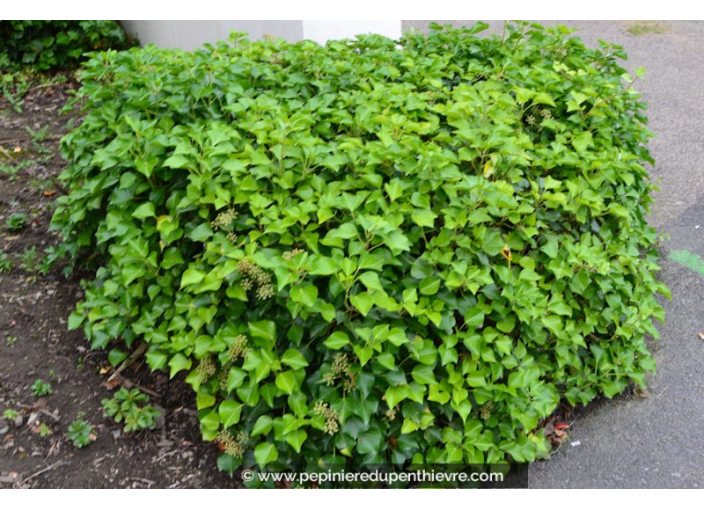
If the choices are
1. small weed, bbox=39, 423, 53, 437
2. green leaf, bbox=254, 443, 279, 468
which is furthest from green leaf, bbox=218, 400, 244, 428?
small weed, bbox=39, 423, 53, 437

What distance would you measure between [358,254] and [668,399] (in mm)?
1670

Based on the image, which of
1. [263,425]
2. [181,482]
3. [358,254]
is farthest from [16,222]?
[358,254]

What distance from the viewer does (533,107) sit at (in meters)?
3.62

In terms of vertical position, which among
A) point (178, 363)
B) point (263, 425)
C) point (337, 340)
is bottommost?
point (263, 425)

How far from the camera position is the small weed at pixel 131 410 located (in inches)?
119

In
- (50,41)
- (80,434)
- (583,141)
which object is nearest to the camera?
(80,434)

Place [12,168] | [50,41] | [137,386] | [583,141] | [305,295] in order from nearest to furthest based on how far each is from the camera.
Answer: [305,295] → [137,386] → [583,141] → [12,168] → [50,41]

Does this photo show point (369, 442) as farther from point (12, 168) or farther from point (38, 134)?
point (38, 134)

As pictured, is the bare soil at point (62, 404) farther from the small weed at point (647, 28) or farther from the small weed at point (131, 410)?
the small weed at point (647, 28)

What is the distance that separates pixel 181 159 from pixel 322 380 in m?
1.01

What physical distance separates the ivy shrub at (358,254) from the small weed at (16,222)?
61cm

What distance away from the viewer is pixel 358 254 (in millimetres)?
2660

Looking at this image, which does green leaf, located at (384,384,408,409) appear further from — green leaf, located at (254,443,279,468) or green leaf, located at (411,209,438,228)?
green leaf, located at (411,209,438,228)

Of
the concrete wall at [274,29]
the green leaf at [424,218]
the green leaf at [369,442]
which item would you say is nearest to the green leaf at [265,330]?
the green leaf at [369,442]
